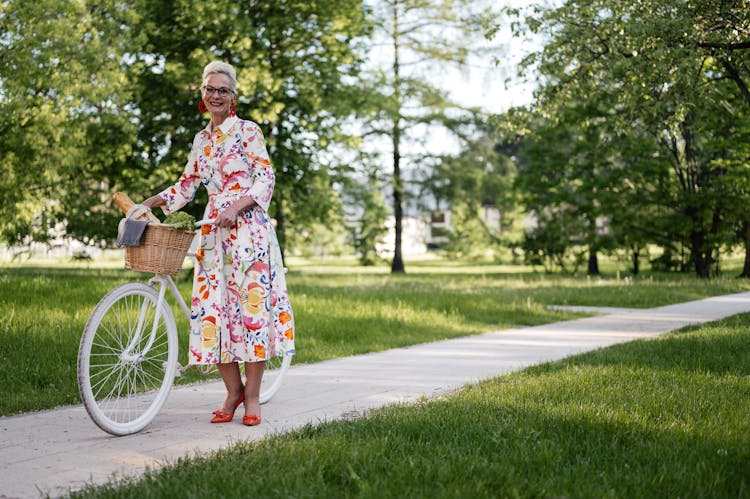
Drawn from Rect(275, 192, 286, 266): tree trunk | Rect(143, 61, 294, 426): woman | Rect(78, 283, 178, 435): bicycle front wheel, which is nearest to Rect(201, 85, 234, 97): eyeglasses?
Rect(143, 61, 294, 426): woman

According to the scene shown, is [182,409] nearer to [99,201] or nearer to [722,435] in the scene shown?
[722,435]

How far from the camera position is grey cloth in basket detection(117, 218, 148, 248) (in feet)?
14.6

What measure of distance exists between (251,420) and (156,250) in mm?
1138

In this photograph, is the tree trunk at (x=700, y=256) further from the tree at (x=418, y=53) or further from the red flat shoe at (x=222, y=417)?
the red flat shoe at (x=222, y=417)

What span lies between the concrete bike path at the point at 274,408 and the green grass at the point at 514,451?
0.35 m

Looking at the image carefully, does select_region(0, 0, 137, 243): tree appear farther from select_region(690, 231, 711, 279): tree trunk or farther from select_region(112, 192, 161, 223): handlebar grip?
select_region(690, 231, 711, 279): tree trunk

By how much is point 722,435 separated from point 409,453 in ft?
5.46

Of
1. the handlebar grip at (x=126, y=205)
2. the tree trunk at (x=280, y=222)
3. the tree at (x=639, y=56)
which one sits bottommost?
the handlebar grip at (x=126, y=205)

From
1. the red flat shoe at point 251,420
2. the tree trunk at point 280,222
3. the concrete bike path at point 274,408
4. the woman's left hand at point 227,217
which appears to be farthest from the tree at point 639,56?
the tree trunk at point 280,222

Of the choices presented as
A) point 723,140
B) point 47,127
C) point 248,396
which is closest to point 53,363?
point 248,396

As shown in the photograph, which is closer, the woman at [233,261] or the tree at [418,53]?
the woman at [233,261]

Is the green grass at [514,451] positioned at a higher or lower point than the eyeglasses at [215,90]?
lower

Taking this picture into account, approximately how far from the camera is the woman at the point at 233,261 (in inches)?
190

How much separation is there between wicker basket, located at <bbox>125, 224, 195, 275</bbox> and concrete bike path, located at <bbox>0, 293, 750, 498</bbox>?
0.94 m
